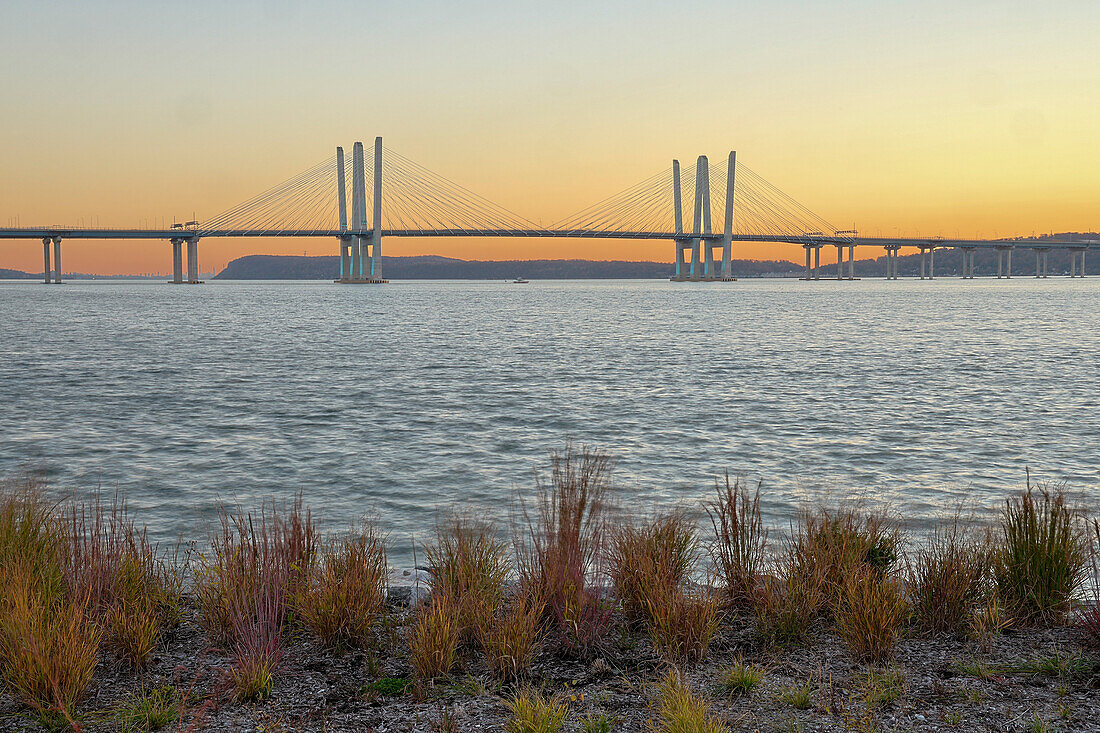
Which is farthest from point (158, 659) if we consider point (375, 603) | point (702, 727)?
point (702, 727)

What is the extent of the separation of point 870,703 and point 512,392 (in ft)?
59.2

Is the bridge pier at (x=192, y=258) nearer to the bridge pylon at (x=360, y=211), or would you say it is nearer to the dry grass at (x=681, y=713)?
the bridge pylon at (x=360, y=211)

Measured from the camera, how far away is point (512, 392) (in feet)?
72.3

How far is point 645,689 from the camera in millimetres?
4477

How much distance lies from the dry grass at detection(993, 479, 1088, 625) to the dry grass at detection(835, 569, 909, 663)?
87cm

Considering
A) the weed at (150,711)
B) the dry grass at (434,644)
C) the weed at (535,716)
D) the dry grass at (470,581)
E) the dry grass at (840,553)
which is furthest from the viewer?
the dry grass at (840,553)

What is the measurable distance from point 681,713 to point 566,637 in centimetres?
125

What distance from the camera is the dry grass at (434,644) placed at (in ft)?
14.9

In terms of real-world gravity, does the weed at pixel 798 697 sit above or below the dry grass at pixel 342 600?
below

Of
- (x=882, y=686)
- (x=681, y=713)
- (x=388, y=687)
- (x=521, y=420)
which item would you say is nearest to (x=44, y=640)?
(x=388, y=687)

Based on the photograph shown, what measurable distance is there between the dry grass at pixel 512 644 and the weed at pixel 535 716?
45 centimetres

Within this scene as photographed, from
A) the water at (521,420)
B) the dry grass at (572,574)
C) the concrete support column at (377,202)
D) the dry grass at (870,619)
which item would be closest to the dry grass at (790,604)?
the dry grass at (870,619)

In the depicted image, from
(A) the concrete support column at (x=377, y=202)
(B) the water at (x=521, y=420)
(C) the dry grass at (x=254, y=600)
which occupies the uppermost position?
(A) the concrete support column at (x=377, y=202)

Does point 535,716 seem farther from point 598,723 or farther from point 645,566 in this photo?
point 645,566
